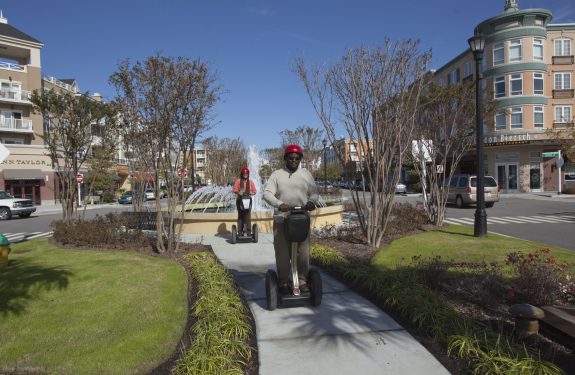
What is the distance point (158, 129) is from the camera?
8031 mm

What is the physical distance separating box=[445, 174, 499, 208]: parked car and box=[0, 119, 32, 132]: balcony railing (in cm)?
4061

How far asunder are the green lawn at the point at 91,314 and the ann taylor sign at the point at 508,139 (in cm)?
3729

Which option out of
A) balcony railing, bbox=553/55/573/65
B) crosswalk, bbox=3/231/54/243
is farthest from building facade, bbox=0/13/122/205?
balcony railing, bbox=553/55/573/65

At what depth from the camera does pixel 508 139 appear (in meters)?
37.4

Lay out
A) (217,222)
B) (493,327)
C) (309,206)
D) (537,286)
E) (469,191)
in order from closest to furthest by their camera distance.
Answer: (493,327)
(309,206)
(537,286)
(217,222)
(469,191)

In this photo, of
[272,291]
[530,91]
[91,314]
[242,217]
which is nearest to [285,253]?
[272,291]

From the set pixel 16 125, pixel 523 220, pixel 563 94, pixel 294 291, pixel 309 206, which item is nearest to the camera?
pixel 309 206

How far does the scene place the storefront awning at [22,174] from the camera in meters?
39.0

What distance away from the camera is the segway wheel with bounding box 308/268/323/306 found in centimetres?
489

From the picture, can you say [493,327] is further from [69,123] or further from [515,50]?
[515,50]

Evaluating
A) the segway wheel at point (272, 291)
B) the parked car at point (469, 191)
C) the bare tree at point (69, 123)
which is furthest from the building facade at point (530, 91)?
the segway wheel at point (272, 291)

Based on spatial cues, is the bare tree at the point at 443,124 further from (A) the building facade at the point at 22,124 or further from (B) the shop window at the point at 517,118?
(A) the building facade at the point at 22,124

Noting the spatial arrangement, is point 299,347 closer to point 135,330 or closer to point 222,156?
point 135,330

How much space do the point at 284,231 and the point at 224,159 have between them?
41.7 m
